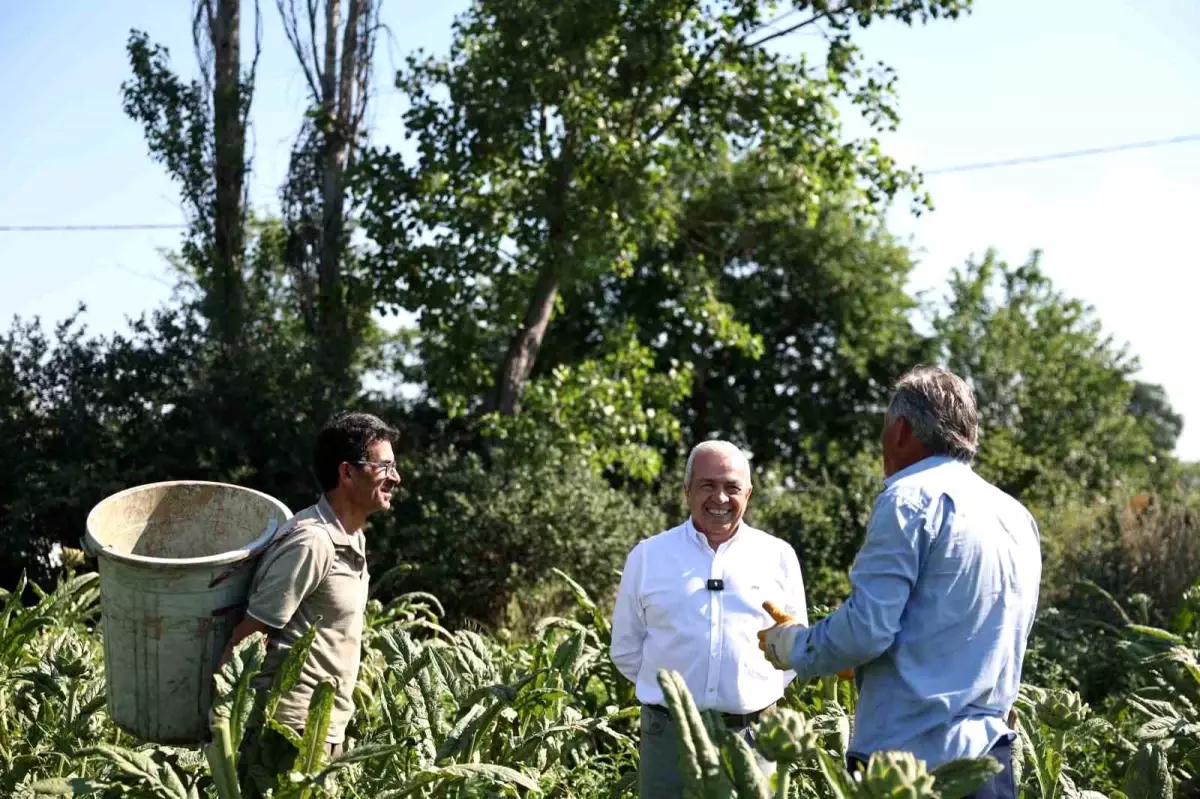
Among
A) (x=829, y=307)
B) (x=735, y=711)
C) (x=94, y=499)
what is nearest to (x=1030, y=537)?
(x=735, y=711)

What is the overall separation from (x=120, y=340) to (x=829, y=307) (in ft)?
40.9

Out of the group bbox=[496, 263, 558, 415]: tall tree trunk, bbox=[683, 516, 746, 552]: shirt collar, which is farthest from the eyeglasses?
bbox=[496, 263, 558, 415]: tall tree trunk

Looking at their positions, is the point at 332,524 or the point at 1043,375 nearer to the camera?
the point at 332,524

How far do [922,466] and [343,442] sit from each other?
1.68 metres

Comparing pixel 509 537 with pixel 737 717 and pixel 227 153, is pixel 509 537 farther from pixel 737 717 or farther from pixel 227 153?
pixel 737 717

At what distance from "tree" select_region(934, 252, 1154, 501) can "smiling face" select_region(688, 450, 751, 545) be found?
58.5 feet

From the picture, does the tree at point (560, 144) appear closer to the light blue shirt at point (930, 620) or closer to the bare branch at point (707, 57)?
the bare branch at point (707, 57)

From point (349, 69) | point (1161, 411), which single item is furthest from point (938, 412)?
point (1161, 411)

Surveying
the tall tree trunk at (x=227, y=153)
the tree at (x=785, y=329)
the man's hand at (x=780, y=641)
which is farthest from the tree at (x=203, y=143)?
the man's hand at (x=780, y=641)

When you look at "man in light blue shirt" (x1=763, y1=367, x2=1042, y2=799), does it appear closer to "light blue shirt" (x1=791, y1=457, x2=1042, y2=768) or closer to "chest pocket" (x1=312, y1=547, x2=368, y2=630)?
"light blue shirt" (x1=791, y1=457, x2=1042, y2=768)

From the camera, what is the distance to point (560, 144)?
1357cm

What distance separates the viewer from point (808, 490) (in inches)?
606

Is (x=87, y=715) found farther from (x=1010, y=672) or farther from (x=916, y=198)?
(x=916, y=198)

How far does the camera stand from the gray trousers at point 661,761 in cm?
397
